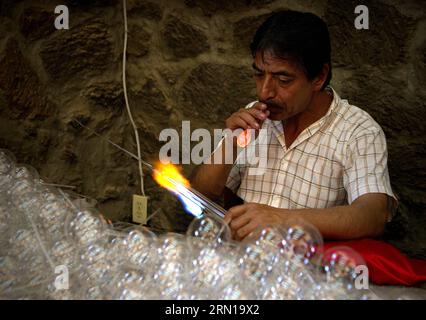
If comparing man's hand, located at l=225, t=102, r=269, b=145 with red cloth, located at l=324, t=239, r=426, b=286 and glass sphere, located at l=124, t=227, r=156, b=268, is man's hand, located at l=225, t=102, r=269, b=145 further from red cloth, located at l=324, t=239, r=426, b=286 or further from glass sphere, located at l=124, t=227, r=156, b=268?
glass sphere, located at l=124, t=227, r=156, b=268

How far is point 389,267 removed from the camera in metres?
1.23

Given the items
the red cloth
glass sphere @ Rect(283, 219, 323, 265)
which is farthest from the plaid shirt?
glass sphere @ Rect(283, 219, 323, 265)

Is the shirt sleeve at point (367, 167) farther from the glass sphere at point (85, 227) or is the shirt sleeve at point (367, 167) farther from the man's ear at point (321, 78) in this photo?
the glass sphere at point (85, 227)

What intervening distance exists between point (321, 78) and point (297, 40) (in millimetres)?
171

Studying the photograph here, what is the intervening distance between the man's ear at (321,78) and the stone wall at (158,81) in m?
0.37

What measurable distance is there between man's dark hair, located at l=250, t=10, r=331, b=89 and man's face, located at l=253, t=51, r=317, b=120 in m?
0.02

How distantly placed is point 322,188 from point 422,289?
510mm

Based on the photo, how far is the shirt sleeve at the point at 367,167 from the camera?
1.52m

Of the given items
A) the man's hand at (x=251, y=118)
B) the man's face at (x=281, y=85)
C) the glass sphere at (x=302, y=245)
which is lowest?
the glass sphere at (x=302, y=245)

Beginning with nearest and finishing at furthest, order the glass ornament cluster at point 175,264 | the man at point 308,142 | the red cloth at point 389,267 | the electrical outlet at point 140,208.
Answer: the glass ornament cluster at point 175,264
the red cloth at point 389,267
the man at point 308,142
the electrical outlet at point 140,208

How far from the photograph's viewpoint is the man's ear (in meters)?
1.67

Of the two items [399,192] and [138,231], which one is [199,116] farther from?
[138,231]

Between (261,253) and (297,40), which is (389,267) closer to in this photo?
(261,253)

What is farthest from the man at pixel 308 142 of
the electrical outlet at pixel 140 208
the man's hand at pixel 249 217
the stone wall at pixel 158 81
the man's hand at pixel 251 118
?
the electrical outlet at pixel 140 208
